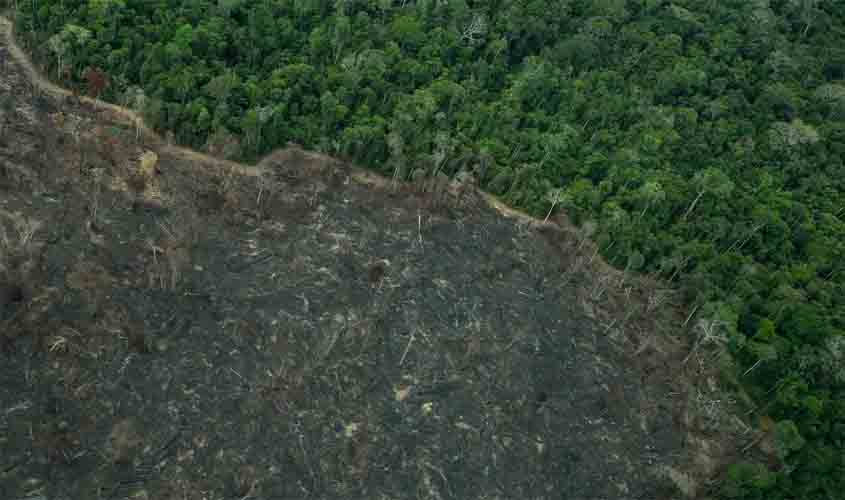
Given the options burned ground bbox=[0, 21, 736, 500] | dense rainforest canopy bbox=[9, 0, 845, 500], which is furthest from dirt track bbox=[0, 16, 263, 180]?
dense rainforest canopy bbox=[9, 0, 845, 500]

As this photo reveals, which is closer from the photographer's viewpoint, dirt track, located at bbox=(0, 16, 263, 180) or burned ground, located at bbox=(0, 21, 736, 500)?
burned ground, located at bbox=(0, 21, 736, 500)

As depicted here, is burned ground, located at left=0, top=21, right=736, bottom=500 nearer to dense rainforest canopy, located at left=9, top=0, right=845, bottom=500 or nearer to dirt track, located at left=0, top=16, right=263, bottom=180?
dirt track, located at left=0, top=16, right=263, bottom=180

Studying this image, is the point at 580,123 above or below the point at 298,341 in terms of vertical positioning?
above

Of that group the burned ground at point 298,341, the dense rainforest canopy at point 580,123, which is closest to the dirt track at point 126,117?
the burned ground at point 298,341

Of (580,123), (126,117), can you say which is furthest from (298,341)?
(580,123)

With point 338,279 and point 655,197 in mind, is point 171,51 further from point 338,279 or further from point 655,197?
point 655,197

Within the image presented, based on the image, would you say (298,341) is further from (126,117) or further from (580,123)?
(580,123)
